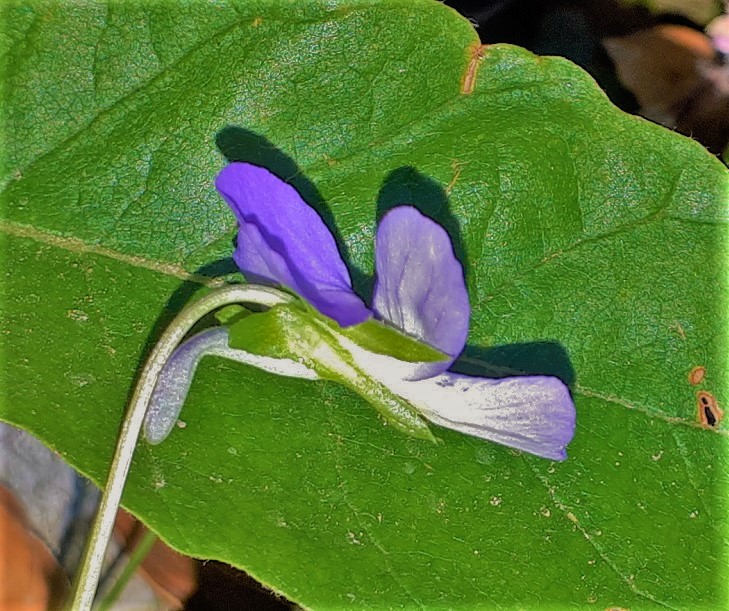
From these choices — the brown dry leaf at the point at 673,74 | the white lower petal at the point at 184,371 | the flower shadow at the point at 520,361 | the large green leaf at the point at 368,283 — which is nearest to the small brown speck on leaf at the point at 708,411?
the large green leaf at the point at 368,283

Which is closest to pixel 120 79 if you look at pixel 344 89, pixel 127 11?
pixel 127 11

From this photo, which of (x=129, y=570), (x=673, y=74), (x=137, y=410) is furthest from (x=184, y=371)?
(x=673, y=74)

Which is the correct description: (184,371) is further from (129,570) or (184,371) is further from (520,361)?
(129,570)

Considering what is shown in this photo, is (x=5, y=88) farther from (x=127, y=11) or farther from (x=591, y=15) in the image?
(x=591, y=15)

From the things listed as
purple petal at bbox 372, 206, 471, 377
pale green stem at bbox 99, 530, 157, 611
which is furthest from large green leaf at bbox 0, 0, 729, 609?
pale green stem at bbox 99, 530, 157, 611

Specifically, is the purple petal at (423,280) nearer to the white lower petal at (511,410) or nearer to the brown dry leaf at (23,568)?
the white lower petal at (511,410)

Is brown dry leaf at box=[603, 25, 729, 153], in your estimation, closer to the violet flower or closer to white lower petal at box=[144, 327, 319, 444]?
the violet flower
